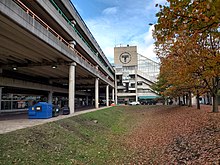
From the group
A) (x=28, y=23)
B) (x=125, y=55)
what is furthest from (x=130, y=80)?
(x=28, y=23)

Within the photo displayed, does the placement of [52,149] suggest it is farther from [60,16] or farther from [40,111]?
[60,16]

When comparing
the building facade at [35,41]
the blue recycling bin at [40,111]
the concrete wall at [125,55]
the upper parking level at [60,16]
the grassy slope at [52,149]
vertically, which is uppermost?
the concrete wall at [125,55]

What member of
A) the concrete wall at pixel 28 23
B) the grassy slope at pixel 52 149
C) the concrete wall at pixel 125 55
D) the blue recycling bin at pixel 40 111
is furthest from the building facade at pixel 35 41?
the concrete wall at pixel 125 55

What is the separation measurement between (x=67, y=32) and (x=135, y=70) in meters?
62.8

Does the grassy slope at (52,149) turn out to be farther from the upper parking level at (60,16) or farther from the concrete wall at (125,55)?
the concrete wall at (125,55)

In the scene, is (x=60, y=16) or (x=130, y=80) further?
(x=130, y=80)

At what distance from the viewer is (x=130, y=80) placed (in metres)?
77.4

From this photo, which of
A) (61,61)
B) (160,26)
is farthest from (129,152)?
(61,61)

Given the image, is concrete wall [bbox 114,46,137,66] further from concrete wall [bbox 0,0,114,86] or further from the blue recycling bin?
the blue recycling bin

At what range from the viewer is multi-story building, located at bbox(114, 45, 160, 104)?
74.9 metres

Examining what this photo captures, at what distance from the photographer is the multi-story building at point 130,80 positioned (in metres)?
74.9

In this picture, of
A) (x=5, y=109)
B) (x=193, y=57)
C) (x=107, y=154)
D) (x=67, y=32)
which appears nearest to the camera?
(x=107, y=154)

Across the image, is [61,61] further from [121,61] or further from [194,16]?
[121,61]

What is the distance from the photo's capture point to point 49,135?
28.4 feet
